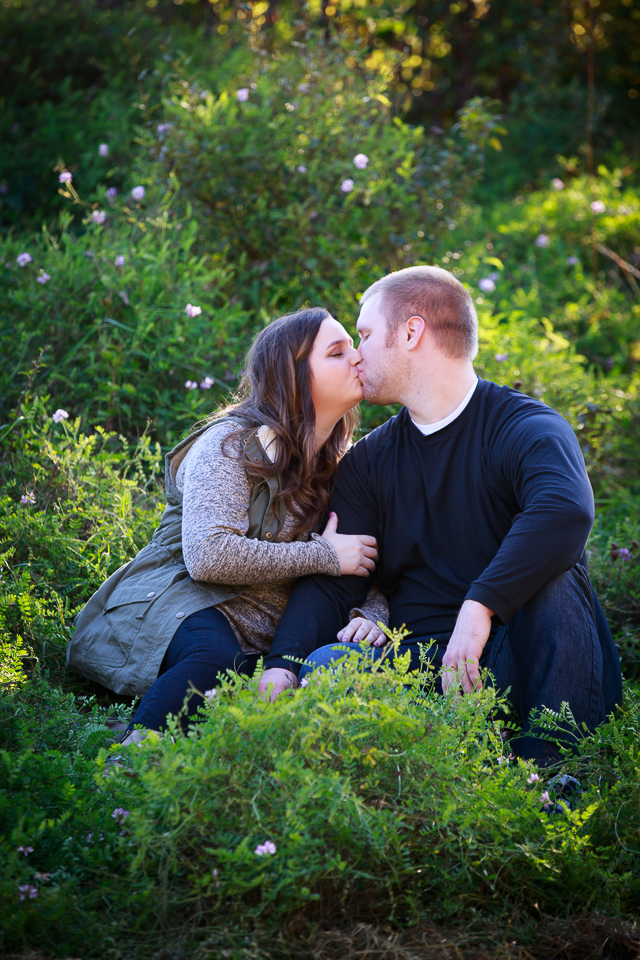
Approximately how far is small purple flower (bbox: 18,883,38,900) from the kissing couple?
2.17 feet

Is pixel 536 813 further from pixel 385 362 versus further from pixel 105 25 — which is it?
pixel 105 25

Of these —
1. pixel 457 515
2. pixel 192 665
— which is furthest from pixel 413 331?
pixel 192 665

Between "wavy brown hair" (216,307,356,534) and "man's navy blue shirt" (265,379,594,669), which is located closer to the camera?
"man's navy blue shirt" (265,379,594,669)

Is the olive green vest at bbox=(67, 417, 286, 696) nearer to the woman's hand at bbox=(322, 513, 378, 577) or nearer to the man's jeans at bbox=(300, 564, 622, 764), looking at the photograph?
the woman's hand at bbox=(322, 513, 378, 577)

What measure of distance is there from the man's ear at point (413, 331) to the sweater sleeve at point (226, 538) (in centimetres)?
69

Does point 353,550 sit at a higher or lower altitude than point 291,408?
lower

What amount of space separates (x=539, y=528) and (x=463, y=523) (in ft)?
1.21

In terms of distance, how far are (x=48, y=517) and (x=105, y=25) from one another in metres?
6.49

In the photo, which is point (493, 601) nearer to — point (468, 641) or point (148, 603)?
point (468, 641)

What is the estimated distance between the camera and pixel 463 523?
2709 millimetres

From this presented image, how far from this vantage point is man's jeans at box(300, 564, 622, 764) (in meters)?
2.34

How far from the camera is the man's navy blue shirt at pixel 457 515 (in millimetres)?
2383

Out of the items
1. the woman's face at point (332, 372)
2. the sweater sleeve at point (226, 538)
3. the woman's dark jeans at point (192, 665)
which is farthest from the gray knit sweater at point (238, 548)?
the woman's face at point (332, 372)

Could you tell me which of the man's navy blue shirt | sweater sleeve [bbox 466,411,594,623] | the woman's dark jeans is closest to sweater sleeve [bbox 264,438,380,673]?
the man's navy blue shirt
